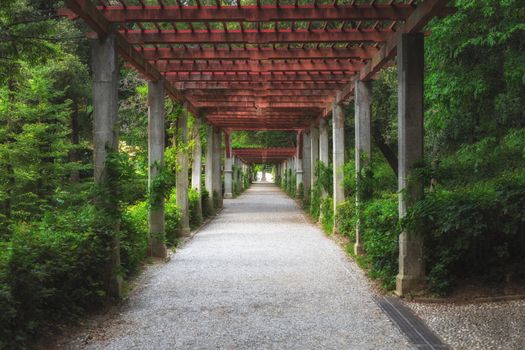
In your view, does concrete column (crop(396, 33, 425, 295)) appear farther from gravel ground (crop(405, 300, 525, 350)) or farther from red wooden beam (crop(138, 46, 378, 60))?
red wooden beam (crop(138, 46, 378, 60))

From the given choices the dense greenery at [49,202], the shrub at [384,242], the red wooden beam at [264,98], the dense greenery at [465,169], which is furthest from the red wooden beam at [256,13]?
the red wooden beam at [264,98]

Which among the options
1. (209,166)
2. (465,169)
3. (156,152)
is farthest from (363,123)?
(209,166)

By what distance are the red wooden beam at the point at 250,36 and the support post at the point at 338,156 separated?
6168 mm

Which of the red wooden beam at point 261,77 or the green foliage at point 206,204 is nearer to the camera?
the red wooden beam at point 261,77

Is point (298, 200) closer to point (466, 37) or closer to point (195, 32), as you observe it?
point (466, 37)

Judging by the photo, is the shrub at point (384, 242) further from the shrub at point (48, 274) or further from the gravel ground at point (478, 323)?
the shrub at point (48, 274)

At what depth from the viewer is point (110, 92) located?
25.6 feet

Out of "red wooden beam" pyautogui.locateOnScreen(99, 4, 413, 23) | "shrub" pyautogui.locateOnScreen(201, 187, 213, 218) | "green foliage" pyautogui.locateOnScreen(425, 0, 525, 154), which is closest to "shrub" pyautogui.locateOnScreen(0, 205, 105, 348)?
"red wooden beam" pyautogui.locateOnScreen(99, 4, 413, 23)

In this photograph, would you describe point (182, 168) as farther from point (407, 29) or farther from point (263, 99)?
point (407, 29)

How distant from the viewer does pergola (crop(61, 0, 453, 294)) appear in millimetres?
7762

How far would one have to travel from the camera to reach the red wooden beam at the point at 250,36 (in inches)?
360

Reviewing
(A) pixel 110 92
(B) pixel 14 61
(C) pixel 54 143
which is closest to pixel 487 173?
(A) pixel 110 92

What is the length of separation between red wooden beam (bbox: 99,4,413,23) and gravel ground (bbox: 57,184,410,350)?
3919 mm

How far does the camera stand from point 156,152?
38.8 feet
